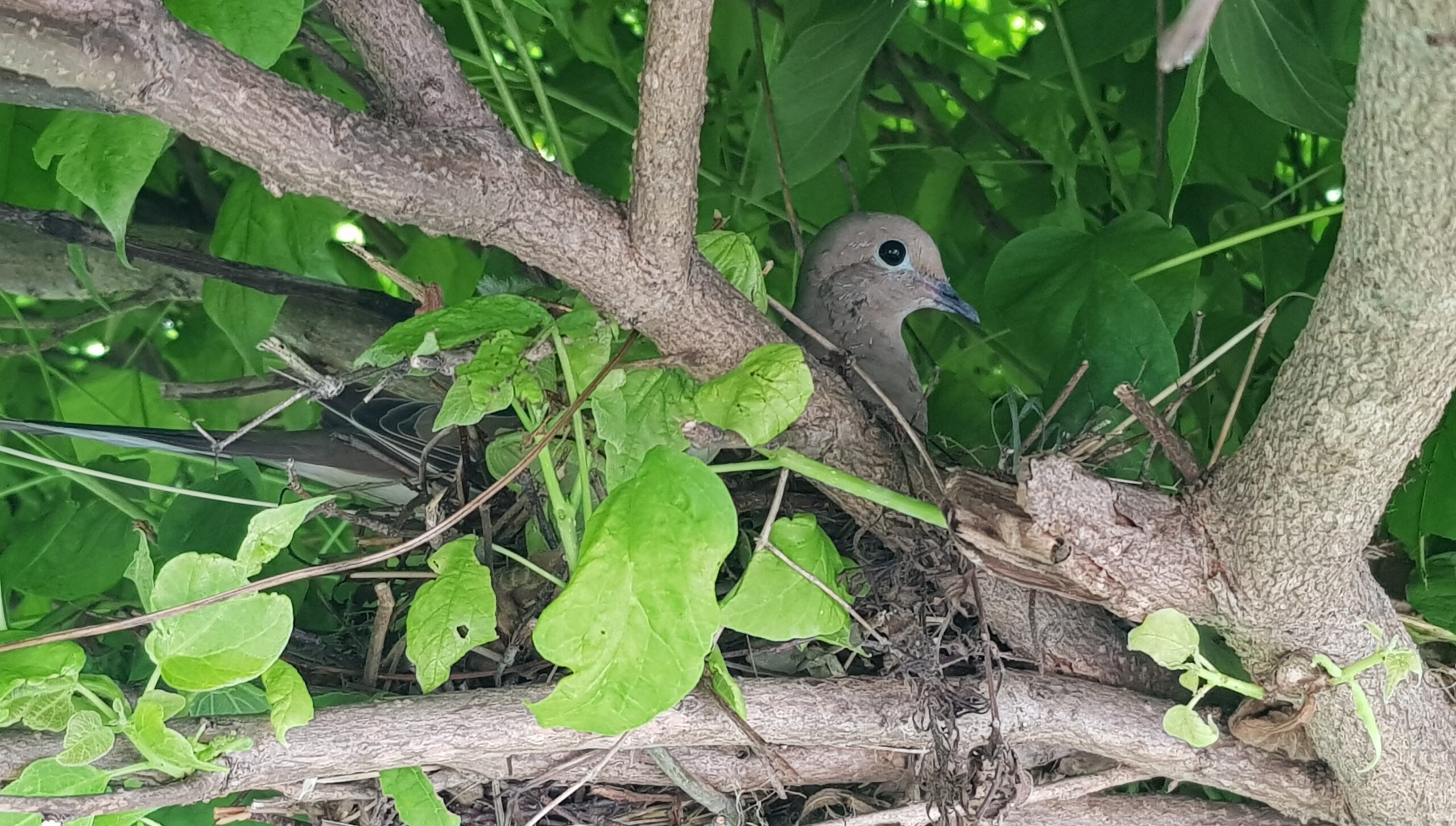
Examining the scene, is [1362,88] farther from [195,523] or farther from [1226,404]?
[195,523]

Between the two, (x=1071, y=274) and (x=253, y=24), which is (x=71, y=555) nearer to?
(x=253, y=24)

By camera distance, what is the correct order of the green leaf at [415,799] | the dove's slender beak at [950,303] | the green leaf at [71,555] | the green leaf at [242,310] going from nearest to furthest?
the green leaf at [415,799] < the green leaf at [242,310] < the green leaf at [71,555] < the dove's slender beak at [950,303]

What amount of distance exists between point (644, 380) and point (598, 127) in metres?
1.00

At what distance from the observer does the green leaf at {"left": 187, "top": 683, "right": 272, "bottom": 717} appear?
1.22m

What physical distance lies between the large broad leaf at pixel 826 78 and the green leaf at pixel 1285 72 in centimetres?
41

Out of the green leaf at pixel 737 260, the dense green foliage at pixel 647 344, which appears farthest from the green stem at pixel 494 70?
the green leaf at pixel 737 260

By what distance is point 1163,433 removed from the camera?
1074 millimetres

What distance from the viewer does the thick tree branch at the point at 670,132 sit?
94cm

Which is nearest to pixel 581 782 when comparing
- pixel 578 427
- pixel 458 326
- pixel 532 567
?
pixel 532 567

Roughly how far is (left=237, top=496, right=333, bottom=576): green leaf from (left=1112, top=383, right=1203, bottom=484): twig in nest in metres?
0.68

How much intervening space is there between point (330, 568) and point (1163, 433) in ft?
2.43

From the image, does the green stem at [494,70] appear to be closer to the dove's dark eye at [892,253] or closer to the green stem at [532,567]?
the green stem at [532,567]

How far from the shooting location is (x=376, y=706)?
117cm

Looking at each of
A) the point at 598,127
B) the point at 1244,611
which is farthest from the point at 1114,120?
the point at 1244,611
